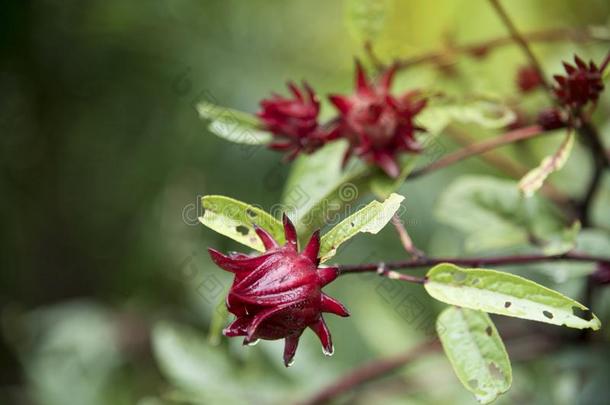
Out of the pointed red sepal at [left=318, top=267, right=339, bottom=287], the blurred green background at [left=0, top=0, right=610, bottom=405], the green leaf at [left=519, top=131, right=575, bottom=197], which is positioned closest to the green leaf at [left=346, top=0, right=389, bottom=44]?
the blurred green background at [left=0, top=0, right=610, bottom=405]

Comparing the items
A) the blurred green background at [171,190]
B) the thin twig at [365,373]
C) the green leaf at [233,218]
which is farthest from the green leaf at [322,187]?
the thin twig at [365,373]

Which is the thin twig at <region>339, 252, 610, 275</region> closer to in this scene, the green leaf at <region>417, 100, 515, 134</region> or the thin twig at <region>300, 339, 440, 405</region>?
the green leaf at <region>417, 100, 515, 134</region>

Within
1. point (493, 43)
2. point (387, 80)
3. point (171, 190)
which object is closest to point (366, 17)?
point (387, 80)

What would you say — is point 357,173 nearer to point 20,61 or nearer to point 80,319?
point 80,319

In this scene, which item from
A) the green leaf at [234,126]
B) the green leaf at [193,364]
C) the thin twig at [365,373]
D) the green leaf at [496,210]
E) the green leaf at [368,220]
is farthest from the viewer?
the green leaf at [193,364]

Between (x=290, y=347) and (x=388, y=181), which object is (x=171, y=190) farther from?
(x=290, y=347)

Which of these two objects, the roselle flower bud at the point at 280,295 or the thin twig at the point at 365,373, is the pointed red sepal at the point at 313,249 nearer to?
the roselle flower bud at the point at 280,295
